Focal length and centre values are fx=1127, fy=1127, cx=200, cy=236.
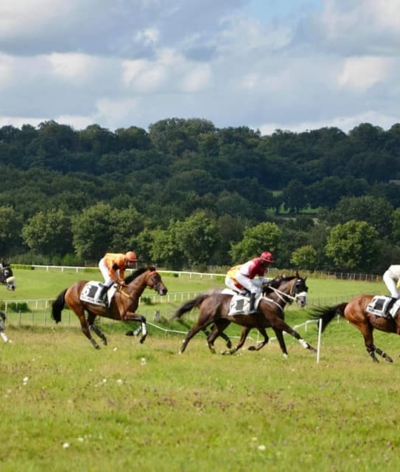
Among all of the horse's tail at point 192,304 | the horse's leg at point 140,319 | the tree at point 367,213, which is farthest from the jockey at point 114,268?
the tree at point 367,213

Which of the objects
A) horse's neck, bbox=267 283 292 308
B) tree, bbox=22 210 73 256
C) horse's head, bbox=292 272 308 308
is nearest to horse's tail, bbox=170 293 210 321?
horse's neck, bbox=267 283 292 308

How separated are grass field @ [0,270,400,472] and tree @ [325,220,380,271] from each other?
261 feet

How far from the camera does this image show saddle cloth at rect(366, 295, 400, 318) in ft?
86.9

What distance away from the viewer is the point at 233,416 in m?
16.9

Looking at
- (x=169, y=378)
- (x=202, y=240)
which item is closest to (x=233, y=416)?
(x=169, y=378)

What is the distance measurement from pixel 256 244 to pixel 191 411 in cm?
8953

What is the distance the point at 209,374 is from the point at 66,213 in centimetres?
10506

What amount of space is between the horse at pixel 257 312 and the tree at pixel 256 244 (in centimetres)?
7911

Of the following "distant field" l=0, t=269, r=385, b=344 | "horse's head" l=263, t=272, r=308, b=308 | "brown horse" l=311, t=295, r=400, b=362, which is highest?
"horse's head" l=263, t=272, r=308, b=308

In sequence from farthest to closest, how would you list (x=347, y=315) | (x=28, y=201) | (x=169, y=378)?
(x=28, y=201) → (x=347, y=315) → (x=169, y=378)

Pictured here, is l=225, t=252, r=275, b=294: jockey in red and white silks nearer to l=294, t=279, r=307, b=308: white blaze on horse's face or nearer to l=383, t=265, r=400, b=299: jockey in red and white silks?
l=294, t=279, r=307, b=308: white blaze on horse's face

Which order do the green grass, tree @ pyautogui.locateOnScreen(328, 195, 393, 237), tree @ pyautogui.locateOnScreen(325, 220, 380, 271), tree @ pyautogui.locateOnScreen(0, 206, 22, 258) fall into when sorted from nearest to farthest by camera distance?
the green grass
tree @ pyautogui.locateOnScreen(325, 220, 380, 271)
tree @ pyautogui.locateOnScreen(0, 206, 22, 258)
tree @ pyautogui.locateOnScreen(328, 195, 393, 237)

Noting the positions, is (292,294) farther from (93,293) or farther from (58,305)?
(58,305)

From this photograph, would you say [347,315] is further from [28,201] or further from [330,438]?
[28,201]
